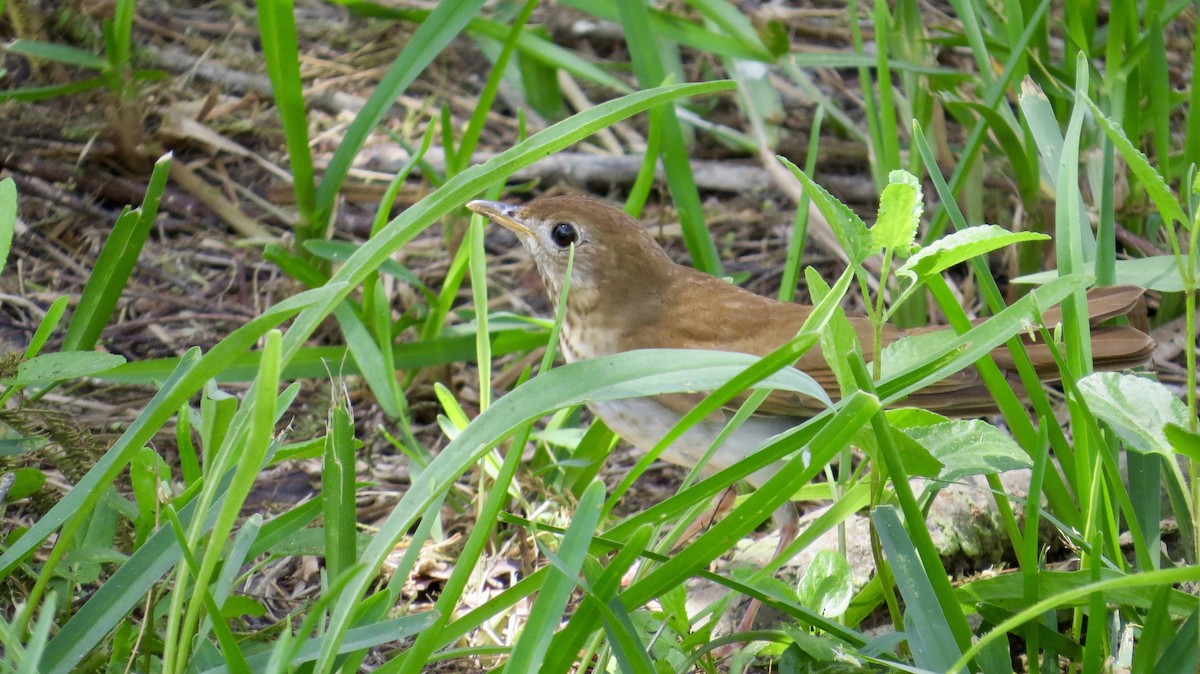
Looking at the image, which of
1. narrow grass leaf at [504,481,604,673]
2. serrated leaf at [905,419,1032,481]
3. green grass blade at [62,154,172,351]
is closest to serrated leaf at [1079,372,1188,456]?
serrated leaf at [905,419,1032,481]

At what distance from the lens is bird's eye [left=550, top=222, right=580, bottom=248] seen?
3.98m

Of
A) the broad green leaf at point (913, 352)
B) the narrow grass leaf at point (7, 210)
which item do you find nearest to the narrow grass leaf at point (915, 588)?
the broad green leaf at point (913, 352)

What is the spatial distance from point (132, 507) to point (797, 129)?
11.6ft

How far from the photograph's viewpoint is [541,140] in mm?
2238

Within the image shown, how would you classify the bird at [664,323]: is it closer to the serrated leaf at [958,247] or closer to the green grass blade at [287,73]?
the green grass blade at [287,73]

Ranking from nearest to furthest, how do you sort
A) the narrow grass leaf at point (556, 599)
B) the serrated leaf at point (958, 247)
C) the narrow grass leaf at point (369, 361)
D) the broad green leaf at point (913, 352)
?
the narrow grass leaf at point (556, 599) → the serrated leaf at point (958, 247) → the broad green leaf at point (913, 352) → the narrow grass leaf at point (369, 361)

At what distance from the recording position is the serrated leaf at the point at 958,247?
2027 millimetres

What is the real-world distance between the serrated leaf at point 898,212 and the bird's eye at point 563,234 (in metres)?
1.96

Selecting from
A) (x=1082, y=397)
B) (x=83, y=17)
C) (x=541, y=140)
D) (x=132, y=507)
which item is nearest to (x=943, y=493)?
(x=1082, y=397)

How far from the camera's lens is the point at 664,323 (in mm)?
3887

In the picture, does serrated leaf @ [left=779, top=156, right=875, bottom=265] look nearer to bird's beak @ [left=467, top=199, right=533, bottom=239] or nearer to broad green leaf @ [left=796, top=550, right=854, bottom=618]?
broad green leaf @ [left=796, top=550, right=854, bottom=618]

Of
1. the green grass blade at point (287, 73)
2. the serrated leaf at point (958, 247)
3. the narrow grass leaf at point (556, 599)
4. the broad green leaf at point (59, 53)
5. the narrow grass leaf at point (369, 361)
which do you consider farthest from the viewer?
the broad green leaf at point (59, 53)

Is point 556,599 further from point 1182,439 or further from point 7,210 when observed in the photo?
point 7,210

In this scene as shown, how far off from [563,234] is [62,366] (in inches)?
70.4
